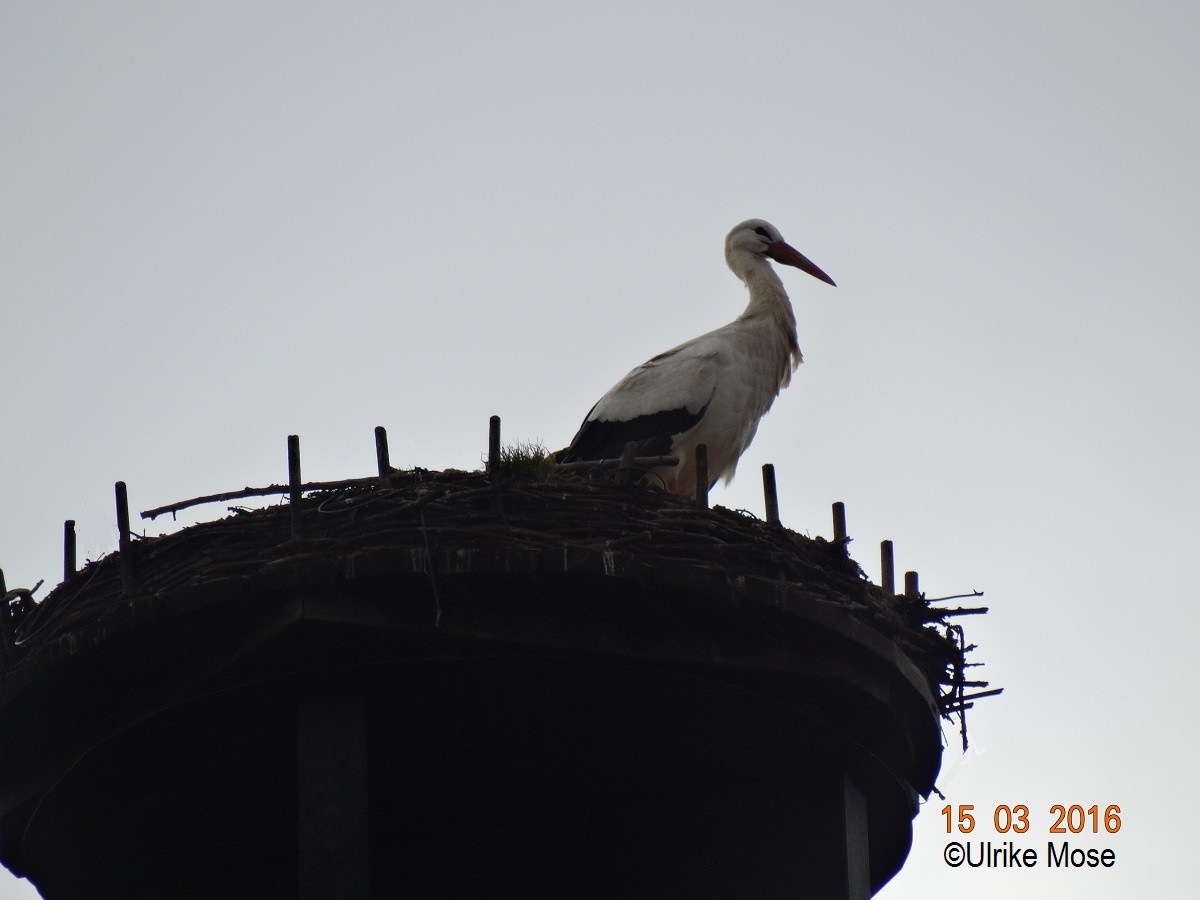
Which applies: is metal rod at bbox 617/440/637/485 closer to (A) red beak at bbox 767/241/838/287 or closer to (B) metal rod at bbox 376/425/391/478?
(B) metal rod at bbox 376/425/391/478

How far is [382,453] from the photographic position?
23.9ft

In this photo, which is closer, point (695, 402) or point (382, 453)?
point (382, 453)

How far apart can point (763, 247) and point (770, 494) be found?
441 cm

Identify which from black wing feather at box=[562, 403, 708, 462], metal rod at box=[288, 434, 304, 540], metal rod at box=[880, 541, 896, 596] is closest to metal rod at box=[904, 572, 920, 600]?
metal rod at box=[880, 541, 896, 596]

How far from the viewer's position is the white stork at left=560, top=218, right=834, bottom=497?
9617 mm

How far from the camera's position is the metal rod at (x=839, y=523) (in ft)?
24.1

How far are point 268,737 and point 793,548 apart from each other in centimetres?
215

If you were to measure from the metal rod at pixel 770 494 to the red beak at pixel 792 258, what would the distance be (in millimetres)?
4251

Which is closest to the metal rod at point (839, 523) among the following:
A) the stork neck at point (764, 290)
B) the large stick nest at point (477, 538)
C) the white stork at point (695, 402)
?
the large stick nest at point (477, 538)

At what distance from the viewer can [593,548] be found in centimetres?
643

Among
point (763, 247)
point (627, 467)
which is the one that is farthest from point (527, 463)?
point (763, 247)

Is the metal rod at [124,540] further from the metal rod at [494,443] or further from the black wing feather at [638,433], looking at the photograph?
the black wing feather at [638,433]

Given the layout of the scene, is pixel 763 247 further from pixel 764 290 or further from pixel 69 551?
pixel 69 551

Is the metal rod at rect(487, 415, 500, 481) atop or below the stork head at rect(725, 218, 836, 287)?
below
